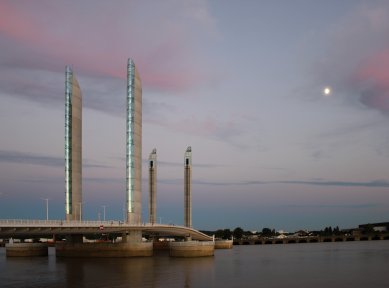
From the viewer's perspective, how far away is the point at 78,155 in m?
107

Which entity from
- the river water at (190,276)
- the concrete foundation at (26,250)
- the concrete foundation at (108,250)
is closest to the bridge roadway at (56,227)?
the concrete foundation at (108,250)

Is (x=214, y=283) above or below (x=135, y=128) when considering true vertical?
below

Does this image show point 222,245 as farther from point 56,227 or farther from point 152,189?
point 56,227

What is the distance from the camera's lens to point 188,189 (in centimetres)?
15712

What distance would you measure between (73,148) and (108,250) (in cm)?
2104

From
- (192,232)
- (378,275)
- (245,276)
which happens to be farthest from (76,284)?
(192,232)

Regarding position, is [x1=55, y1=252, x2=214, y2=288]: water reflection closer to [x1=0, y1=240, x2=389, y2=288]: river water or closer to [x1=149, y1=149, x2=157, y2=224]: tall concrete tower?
[x1=0, y1=240, x2=389, y2=288]: river water

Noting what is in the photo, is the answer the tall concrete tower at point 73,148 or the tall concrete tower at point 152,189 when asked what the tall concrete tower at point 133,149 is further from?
the tall concrete tower at point 152,189

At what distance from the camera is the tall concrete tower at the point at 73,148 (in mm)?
104250

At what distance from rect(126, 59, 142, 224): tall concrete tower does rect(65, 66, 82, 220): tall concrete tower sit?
11188mm

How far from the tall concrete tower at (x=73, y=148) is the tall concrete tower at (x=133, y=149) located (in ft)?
36.7

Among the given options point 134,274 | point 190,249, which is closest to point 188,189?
point 190,249

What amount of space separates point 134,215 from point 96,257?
9.47m

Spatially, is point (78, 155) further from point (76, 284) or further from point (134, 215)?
point (76, 284)
